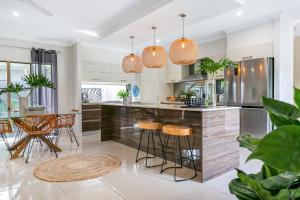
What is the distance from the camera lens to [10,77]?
5543mm

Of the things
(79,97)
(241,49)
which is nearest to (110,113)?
(79,97)

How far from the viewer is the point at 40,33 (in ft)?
17.4

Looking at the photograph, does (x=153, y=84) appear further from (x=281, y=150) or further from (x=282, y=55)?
(x=281, y=150)

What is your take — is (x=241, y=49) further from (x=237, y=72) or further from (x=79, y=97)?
(x=79, y=97)

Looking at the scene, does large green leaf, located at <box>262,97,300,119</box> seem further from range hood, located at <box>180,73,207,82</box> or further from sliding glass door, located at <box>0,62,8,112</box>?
sliding glass door, located at <box>0,62,8,112</box>

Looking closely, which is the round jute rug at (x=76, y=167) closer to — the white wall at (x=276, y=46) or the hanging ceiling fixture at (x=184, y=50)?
the hanging ceiling fixture at (x=184, y=50)

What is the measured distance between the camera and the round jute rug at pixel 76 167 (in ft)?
9.40

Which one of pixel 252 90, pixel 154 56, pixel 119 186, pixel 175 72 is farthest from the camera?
pixel 175 72

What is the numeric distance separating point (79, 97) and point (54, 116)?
6.73 ft

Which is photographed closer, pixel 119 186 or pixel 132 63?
pixel 119 186

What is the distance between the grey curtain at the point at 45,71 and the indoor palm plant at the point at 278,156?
568cm

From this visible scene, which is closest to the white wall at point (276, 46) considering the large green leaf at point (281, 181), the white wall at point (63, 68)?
the large green leaf at point (281, 181)

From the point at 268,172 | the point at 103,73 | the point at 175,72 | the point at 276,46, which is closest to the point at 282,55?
the point at 276,46

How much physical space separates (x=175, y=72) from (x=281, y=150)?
6496mm
